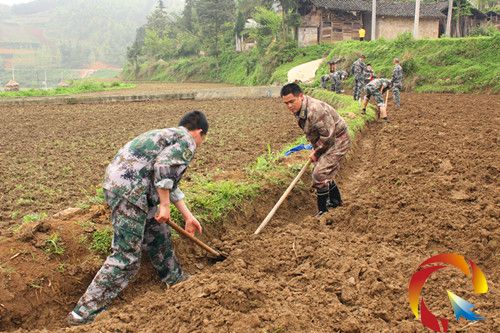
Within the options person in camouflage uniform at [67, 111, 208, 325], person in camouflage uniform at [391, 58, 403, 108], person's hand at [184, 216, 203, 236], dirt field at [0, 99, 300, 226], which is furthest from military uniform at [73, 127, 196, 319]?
person in camouflage uniform at [391, 58, 403, 108]

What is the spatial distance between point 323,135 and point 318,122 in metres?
0.19

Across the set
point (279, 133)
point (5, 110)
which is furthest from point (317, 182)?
point (5, 110)

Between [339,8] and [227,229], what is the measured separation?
35800 millimetres

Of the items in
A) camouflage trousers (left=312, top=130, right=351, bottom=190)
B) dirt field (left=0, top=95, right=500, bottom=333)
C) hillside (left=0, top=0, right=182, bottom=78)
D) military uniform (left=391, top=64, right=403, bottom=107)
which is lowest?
dirt field (left=0, top=95, right=500, bottom=333)

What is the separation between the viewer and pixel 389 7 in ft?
126

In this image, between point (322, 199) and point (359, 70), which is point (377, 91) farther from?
point (322, 199)

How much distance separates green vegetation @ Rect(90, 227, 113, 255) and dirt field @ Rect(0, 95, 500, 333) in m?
0.10

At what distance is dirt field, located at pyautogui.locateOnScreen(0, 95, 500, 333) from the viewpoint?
11.1 feet

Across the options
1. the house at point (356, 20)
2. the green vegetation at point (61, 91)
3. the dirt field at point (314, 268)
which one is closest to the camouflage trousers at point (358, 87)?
the dirt field at point (314, 268)

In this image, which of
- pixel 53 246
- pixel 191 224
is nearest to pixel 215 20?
pixel 53 246

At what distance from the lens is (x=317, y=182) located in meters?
6.23

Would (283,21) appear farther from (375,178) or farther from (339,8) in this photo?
(375,178)

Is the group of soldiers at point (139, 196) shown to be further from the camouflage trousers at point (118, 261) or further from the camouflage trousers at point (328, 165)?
the camouflage trousers at point (328, 165)

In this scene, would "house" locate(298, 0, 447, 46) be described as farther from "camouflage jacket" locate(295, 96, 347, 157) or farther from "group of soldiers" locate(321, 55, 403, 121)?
"camouflage jacket" locate(295, 96, 347, 157)
